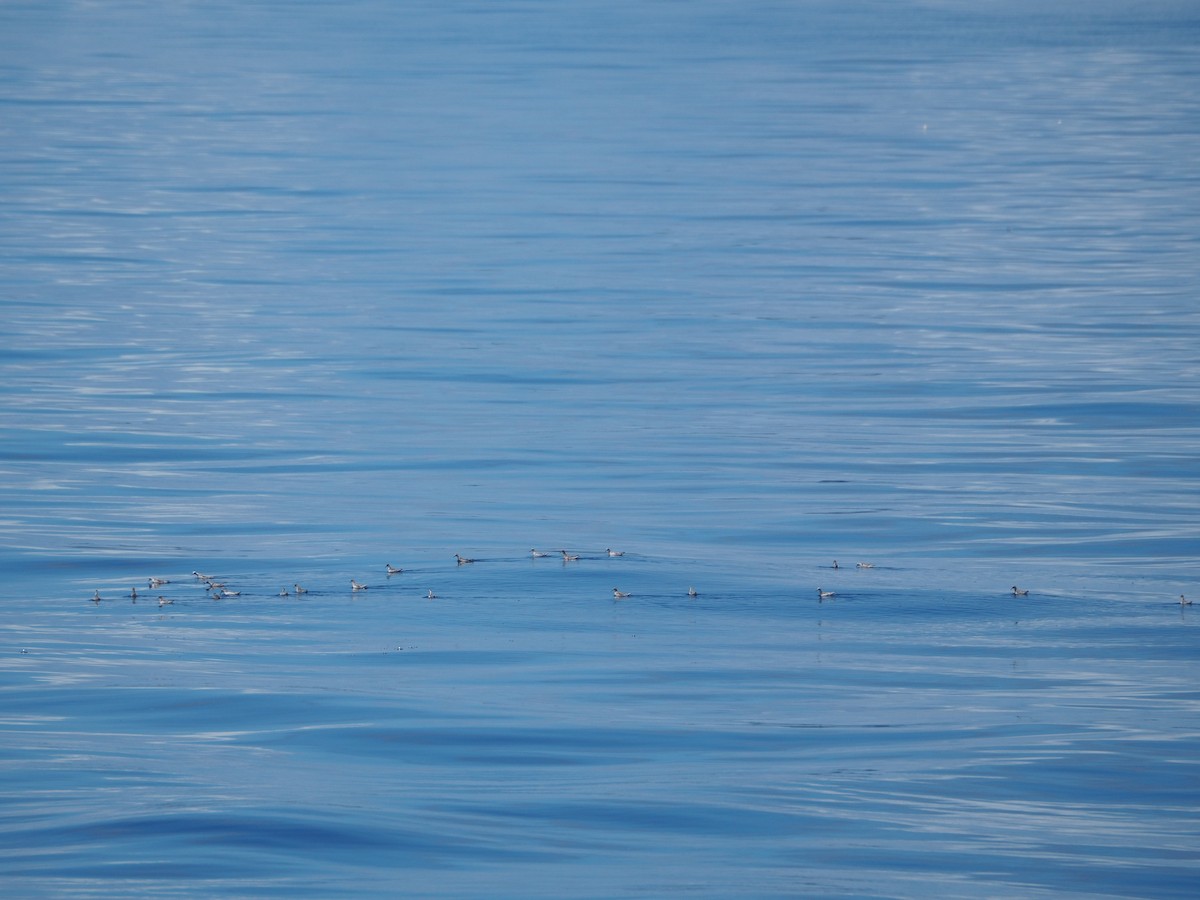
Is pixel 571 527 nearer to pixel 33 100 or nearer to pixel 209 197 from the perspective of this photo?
pixel 209 197

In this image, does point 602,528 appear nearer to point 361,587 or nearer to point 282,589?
point 361,587

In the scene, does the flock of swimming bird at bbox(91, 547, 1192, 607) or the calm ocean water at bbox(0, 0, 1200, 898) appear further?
the flock of swimming bird at bbox(91, 547, 1192, 607)

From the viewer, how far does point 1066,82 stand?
59.3 m

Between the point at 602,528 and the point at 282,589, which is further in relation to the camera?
the point at 602,528

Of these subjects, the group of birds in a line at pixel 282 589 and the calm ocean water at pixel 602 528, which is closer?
the calm ocean water at pixel 602 528

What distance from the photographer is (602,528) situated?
1526 cm

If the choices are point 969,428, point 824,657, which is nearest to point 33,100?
point 969,428

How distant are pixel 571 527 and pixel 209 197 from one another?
24.0 metres

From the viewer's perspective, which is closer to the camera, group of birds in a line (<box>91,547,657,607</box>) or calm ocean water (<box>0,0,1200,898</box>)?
calm ocean water (<box>0,0,1200,898</box>)

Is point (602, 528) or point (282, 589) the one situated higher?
point (602, 528)

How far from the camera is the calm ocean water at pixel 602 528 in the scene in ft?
30.4

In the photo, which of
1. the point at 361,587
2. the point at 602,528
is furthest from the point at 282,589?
the point at 602,528

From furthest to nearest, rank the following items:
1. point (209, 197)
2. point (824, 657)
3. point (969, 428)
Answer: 1. point (209, 197)
2. point (969, 428)
3. point (824, 657)

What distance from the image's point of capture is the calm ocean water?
9273mm
